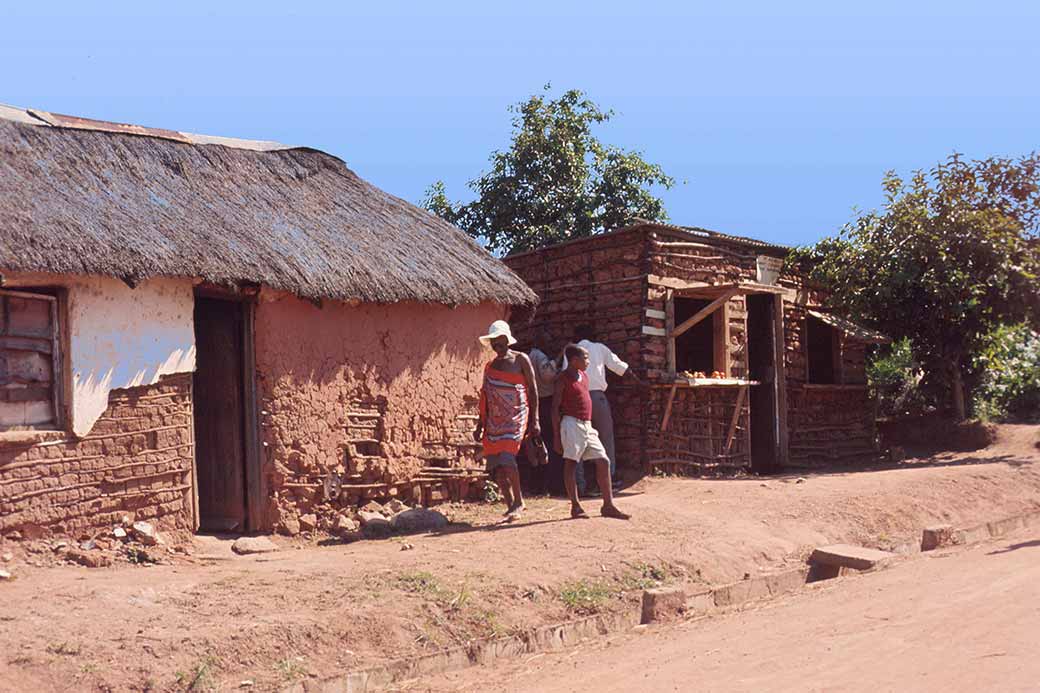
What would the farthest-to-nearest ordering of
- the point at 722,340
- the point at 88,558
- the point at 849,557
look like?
1. the point at 722,340
2. the point at 849,557
3. the point at 88,558

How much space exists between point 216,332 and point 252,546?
2105 millimetres

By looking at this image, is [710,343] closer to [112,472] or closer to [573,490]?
[573,490]

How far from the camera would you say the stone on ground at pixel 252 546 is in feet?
27.8

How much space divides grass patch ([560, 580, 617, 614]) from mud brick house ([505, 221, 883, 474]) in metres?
4.89

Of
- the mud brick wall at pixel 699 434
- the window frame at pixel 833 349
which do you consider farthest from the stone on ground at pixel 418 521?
the window frame at pixel 833 349

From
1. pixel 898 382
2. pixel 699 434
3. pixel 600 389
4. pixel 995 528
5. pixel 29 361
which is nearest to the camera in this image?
pixel 29 361

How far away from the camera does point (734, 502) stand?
33.2ft

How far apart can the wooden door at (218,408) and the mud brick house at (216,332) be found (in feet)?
0.06

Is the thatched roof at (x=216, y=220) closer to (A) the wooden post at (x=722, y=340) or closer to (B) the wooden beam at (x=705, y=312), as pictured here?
(B) the wooden beam at (x=705, y=312)

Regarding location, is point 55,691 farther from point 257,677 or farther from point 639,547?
point 639,547

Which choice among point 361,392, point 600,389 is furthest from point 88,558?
point 600,389

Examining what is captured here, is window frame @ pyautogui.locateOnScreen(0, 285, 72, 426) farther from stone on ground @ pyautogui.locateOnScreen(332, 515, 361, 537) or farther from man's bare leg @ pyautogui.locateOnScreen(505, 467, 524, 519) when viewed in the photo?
man's bare leg @ pyautogui.locateOnScreen(505, 467, 524, 519)

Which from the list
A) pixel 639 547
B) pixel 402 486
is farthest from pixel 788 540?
pixel 402 486

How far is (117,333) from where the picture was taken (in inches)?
323
